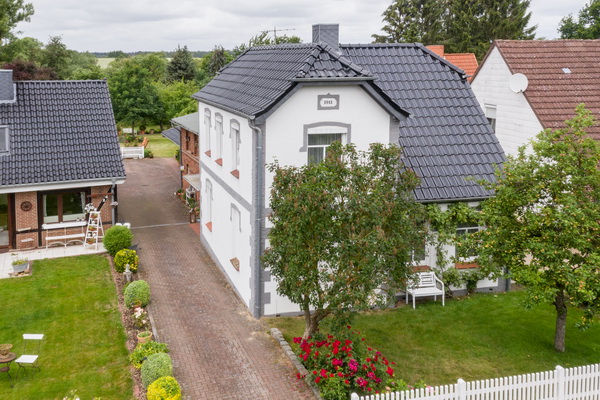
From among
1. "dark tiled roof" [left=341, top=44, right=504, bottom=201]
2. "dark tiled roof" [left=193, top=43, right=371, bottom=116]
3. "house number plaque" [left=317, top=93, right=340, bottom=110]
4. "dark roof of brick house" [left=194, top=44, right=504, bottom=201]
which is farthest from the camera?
"dark tiled roof" [left=341, top=44, right=504, bottom=201]

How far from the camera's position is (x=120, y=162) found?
76.3ft

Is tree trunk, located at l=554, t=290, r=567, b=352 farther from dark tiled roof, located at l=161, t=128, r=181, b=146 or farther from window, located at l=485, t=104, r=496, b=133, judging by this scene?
dark tiled roof, located at l=161, t=128, r=181, b=146

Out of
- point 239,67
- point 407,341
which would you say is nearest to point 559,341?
point 407,341

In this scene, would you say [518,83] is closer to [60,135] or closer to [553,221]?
[553,221]

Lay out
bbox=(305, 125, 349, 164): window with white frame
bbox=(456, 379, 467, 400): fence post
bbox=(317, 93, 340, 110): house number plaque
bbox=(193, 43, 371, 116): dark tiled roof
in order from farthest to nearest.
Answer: bbox=(305, 125, 349, 164): window with white frame, bbox=(317, 93, 340, 110): house number plaque, bbox=(193, 43, 371, 116): dark tiled roof, bbox=(456, 379, 467, 400): fence post

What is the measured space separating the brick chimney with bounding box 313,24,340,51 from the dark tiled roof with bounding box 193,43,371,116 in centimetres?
96

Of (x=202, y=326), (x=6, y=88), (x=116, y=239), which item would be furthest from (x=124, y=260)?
(x=6, y=88)

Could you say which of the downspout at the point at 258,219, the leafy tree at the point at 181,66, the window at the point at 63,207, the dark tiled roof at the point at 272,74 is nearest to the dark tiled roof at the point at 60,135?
the window at the point at 63,207

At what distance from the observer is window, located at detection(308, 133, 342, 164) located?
16.2 meters

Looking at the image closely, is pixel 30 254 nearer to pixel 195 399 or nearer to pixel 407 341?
pixel 195 399

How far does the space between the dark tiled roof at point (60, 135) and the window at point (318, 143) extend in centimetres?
995

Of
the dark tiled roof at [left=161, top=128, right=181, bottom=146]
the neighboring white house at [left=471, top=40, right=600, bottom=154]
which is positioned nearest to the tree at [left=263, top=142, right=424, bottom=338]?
the neighboring white house at [left=471, top=40, right=600, bottom=154]

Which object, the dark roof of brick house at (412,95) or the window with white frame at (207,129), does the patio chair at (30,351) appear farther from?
the window with white frame at (207,129)

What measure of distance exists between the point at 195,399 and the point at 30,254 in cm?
1269
